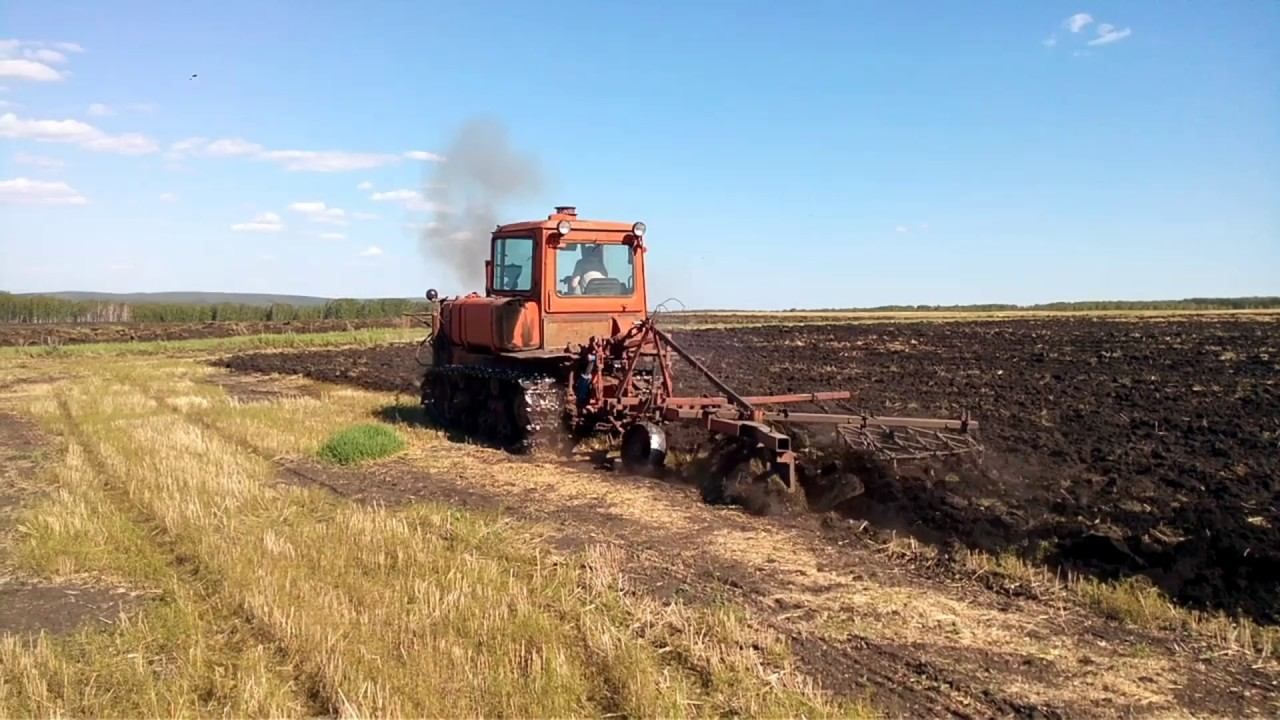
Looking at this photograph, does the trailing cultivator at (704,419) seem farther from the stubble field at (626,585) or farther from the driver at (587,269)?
the driver at (587,269)

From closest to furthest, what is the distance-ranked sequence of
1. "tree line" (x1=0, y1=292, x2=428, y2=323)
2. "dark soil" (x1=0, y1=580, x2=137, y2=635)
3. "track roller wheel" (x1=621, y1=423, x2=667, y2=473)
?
"dark soil" (x1=0, y1=580, x2=137, y2=635), "track roller wheel" (x1=621, y1=423, x2=667, y2=473), "tree line" (x1=0, y1=292, x2=428, y2=323)

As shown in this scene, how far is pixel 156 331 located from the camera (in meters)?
48.6

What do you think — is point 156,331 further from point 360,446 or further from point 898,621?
point 898,621

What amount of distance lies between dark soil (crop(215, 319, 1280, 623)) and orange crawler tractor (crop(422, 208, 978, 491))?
70.2 inches

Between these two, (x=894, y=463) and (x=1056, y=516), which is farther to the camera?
(x=894, y=463)

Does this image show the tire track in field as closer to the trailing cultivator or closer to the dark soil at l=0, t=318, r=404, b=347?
the trailing cultivator

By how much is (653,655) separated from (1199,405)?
42.3 ft

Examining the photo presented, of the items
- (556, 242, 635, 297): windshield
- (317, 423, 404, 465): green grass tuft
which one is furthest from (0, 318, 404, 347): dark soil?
(556, 242, 635, 297): windshield

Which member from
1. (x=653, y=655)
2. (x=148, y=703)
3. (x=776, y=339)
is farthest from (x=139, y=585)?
(x=776, y=339)

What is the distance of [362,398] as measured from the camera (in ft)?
61.3

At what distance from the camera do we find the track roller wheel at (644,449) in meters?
10.4

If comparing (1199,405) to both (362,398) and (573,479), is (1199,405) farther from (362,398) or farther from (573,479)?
(362,398)

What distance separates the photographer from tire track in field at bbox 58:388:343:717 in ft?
15.3

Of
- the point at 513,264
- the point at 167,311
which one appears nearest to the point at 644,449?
the point at 513,264
